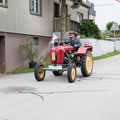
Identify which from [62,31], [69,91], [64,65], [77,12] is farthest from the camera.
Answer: [77,12]

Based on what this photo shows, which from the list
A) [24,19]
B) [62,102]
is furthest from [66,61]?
[24,19]

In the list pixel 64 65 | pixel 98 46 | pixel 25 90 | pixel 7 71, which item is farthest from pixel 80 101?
pixel 98 46

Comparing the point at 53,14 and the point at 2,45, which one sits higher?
the point at 53,14

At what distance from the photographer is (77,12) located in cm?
2389

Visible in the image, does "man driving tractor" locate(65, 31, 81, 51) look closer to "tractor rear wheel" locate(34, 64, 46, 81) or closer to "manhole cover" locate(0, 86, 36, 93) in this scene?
"tractor rear wheel" locate(34, 64, 46, 81)

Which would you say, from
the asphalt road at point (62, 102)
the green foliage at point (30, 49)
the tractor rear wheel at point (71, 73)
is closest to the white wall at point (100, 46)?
the green foliage at point (30, 49)

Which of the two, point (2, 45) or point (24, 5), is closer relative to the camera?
point (2, 45)

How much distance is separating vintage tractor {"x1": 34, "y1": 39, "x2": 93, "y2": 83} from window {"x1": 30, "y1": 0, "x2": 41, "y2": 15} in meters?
7.39

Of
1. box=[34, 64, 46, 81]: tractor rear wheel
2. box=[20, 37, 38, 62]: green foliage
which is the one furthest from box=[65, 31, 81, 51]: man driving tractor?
box=[20, 37, 38, 62]: green foliage

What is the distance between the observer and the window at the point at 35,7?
16.3 m

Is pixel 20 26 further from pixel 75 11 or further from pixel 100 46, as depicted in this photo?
pixel 100 46

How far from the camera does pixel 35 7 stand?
1655 cm

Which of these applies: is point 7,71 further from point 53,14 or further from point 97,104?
point 97,104

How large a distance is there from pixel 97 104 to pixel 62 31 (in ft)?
38.5
